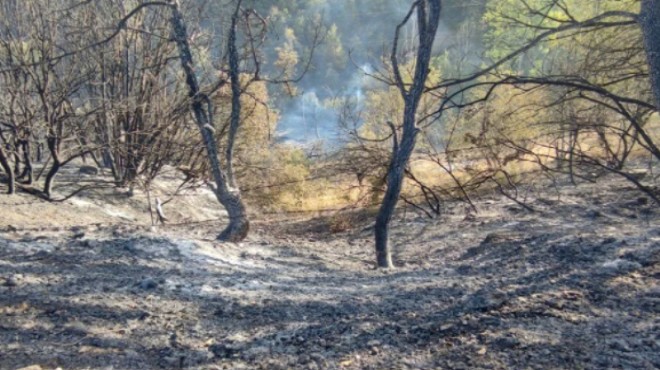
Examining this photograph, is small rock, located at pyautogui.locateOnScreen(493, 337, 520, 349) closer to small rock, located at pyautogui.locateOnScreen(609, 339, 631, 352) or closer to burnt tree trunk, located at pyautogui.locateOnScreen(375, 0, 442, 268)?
small rock, located at pyautogui.locateOnScreen(609, 339, 631, 352)

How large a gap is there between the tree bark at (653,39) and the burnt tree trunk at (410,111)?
2275 mm

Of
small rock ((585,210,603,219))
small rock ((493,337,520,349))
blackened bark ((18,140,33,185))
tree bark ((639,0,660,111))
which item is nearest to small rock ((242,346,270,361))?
small rock ((493,337,520,349))

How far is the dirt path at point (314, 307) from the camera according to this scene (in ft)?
10.7

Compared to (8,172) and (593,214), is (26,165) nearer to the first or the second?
(8,172)

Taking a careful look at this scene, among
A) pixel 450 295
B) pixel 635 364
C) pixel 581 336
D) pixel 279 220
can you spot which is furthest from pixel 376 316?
pixel 279 220

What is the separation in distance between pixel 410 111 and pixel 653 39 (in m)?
2.67

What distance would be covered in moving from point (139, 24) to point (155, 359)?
9.75m

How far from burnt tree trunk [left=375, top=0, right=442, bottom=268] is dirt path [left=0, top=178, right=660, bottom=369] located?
715 mm

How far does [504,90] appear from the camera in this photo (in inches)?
695

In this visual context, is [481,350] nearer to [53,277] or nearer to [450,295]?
[450,295]

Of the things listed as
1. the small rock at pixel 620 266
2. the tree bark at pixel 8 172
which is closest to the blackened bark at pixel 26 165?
the tree bark at pixel 8 172

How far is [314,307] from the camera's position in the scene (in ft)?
14.0

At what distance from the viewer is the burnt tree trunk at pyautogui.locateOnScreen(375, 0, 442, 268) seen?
6.46 metres

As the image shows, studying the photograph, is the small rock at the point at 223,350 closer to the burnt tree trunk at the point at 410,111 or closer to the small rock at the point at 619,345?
the small rock at the point at 619,345
